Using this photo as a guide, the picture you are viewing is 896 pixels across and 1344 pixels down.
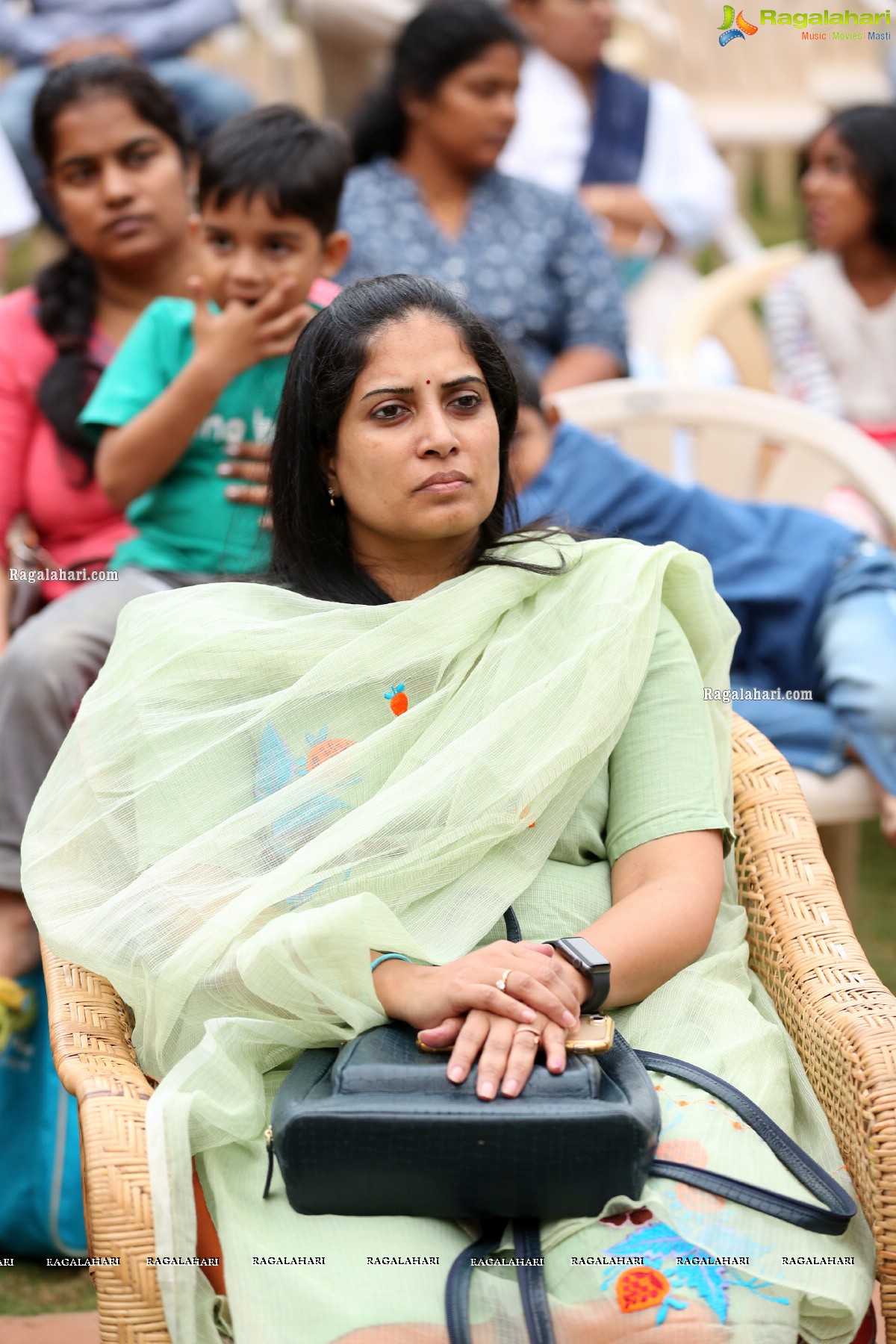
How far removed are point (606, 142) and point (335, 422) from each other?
3.48 meters

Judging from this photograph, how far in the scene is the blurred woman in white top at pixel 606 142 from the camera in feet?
16.3

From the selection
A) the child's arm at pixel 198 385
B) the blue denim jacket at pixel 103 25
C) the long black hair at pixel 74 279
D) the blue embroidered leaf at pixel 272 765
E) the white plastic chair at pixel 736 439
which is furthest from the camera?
the blue denim jacket at pixel 103 25

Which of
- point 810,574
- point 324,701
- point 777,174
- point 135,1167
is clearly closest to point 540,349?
point 810,574

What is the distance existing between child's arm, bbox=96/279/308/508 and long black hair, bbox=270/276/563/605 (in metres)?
0.49

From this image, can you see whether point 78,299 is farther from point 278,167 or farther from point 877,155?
point 877,155

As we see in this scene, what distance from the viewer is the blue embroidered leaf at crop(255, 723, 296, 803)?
6.12 feet

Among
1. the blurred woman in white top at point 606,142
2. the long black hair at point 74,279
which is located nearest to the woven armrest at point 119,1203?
the long black hair at point 74,279

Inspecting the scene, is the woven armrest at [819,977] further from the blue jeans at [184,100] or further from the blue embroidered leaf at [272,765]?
the blue jeans at [184,100]

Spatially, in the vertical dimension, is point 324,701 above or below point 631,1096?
above

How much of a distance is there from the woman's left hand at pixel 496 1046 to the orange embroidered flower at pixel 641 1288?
0.69ft

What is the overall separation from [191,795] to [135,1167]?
0.47 m

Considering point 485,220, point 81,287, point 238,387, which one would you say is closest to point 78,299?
point 81,287

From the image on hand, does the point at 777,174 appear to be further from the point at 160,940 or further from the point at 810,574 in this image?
the point at 160,940

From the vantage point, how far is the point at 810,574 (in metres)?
2.85
